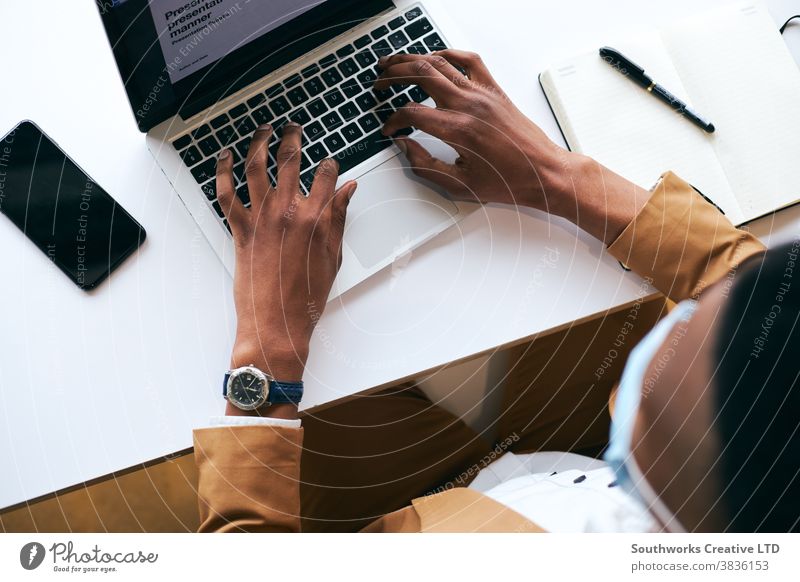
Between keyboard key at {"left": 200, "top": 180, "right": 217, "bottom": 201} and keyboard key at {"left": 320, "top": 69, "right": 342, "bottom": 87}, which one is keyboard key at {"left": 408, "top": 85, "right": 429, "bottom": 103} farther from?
keyboard key at {"left": 200, "top": 180, "right": 217, "bottom": 201}

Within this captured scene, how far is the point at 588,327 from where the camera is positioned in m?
0.78

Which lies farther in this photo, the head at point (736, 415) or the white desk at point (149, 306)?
the white desk at point (149, 306)

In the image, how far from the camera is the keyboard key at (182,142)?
610mm

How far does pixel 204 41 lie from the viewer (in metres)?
0.58

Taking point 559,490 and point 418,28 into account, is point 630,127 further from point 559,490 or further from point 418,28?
point 559,490

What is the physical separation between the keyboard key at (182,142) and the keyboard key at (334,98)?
142 mm

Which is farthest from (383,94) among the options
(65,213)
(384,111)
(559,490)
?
(559,490)

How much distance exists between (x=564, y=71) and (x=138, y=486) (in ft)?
2.46

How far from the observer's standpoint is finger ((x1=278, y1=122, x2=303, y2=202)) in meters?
0.59

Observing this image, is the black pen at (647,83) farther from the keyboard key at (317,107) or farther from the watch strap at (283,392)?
the watch strap at (283,392)

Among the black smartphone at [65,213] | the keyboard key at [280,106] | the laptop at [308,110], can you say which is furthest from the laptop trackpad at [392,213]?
the black smartphone at [65,213]

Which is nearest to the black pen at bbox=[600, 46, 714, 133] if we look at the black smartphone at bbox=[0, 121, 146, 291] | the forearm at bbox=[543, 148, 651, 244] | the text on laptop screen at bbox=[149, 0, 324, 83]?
the forearm at bbox=[543, 148, 651, 244]
